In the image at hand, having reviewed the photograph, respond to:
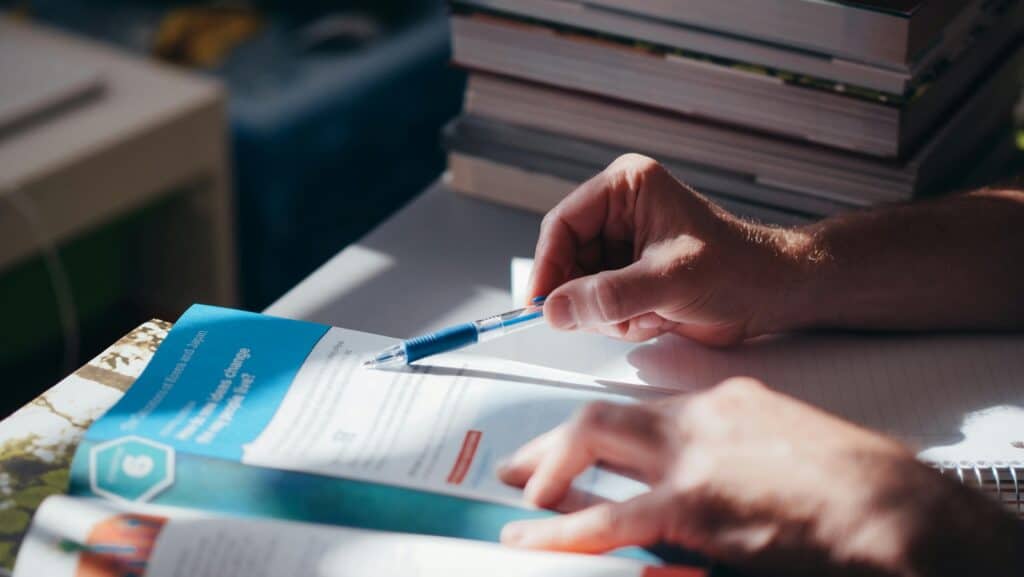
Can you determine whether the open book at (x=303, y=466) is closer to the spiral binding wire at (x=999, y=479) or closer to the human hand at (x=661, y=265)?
the human hand at (x=661, y=265)

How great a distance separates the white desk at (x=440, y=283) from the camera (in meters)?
0.79

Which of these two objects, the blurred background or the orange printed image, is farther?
the blurred background

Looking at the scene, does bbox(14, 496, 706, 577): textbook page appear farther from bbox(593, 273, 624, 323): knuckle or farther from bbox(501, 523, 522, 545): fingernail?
bbox(593, 273, 624, 323): knuckle

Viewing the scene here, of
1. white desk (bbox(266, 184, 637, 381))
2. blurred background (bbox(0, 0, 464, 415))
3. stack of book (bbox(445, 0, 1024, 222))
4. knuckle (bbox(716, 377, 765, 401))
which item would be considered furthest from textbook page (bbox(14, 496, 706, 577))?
blurred background (bbox(0, 0, 464, 415))

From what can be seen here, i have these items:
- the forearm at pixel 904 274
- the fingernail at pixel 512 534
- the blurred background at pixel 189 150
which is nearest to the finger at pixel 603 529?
the fingernail at pixel 512 534

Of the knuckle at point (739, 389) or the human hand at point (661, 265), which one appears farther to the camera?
the human hand at point (661, 265)

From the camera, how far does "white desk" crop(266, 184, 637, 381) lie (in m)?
0.79

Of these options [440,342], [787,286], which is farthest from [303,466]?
[787,286]

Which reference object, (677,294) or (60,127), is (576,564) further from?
(60,127)

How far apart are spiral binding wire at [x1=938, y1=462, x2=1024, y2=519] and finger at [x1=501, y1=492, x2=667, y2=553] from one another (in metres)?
0.22

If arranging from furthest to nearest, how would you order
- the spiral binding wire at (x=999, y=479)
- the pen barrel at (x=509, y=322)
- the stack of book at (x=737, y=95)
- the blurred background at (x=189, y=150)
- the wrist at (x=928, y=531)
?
1. the blurred background at (x=189, y=150)
2. the stack of book at (x=737, y=95)
3. the pen barrel at (x=509, y=322)
4. the spiral binding wire at (x=999, y=479)
5. the wrist at (x=928, y=531)

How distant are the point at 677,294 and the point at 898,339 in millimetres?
195

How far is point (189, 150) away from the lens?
69.1 inches

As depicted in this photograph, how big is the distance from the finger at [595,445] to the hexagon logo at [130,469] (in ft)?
0.69
